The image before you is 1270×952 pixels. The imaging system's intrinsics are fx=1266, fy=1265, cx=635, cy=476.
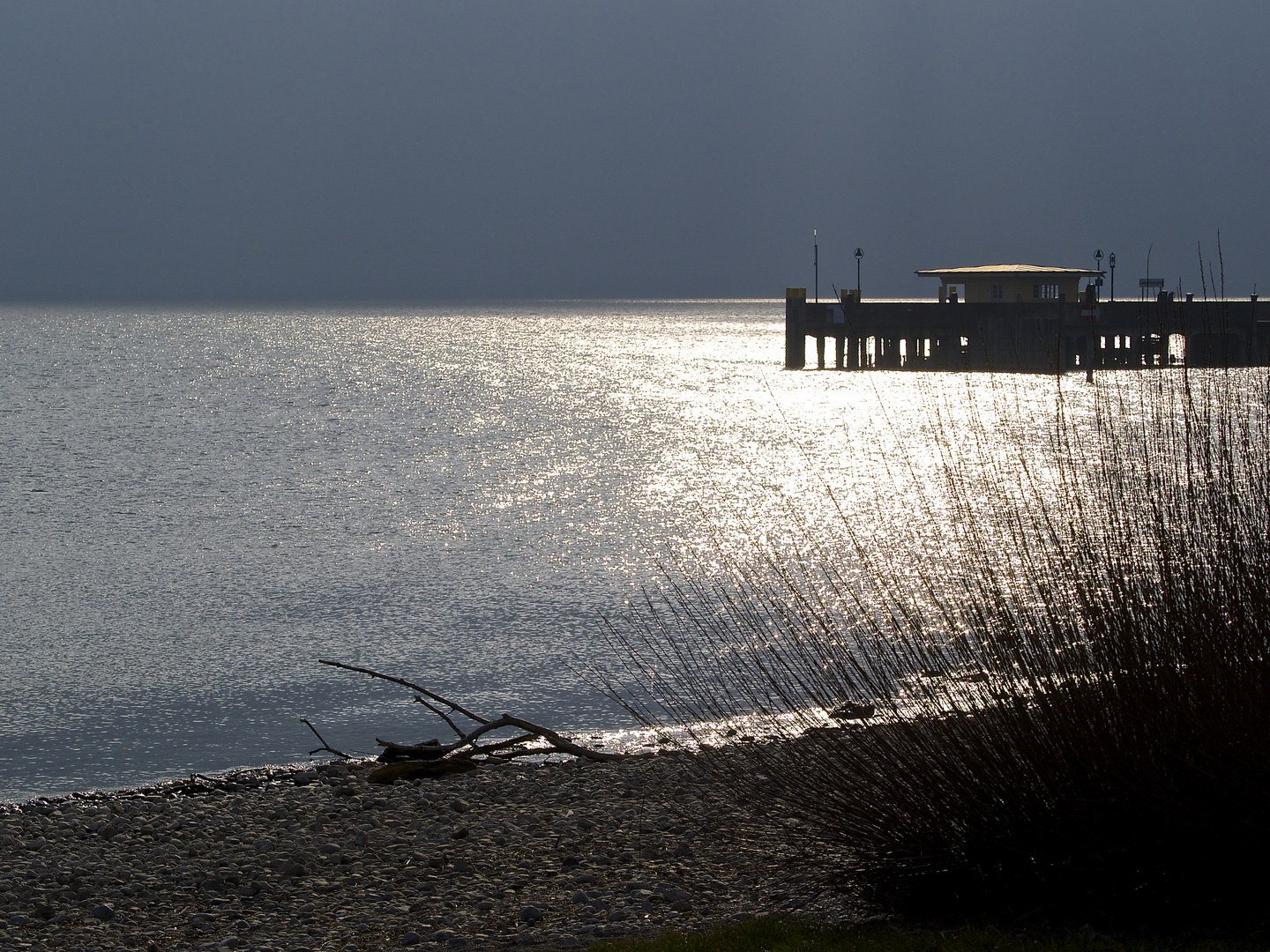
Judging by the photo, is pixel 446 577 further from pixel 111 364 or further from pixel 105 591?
pixel 111 364

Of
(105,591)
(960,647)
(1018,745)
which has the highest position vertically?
(960,647)

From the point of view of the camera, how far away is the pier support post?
76062mm

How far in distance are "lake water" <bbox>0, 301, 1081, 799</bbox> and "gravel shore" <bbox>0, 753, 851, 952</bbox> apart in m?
2.95

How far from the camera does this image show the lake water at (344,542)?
52.6ft

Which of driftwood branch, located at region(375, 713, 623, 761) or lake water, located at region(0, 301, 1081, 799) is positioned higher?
driftwood branch, located at region(375, 713, 623, 761)

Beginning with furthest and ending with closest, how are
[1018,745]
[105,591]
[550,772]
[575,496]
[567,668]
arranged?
[575,496] → [105,591] → [567,668] → [550,772] → [1018,745]

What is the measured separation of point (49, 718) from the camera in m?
15.9

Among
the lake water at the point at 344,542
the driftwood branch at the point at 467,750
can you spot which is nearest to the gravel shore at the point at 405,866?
the driftwood branch at the point at 467,750

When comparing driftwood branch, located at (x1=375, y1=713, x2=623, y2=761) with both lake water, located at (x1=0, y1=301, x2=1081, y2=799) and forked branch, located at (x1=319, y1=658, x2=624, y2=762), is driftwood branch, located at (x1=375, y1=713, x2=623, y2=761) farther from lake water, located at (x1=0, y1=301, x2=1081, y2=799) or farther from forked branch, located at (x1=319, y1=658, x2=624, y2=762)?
lake water, located at (x1=0, y1=301, x2=1081, y2=799)

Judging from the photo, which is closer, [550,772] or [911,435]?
[550,772]

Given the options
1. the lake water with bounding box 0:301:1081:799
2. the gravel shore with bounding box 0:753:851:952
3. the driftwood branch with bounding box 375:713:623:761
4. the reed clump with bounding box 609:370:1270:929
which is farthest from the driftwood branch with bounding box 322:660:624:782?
the reed clump with bounding box 609:370:1270:929

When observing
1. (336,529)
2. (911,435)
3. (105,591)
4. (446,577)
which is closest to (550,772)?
(446,577)

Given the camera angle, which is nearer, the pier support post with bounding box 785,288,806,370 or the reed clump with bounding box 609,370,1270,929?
the reed clump with bounding box 609,370,1270,929

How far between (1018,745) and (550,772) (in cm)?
631
